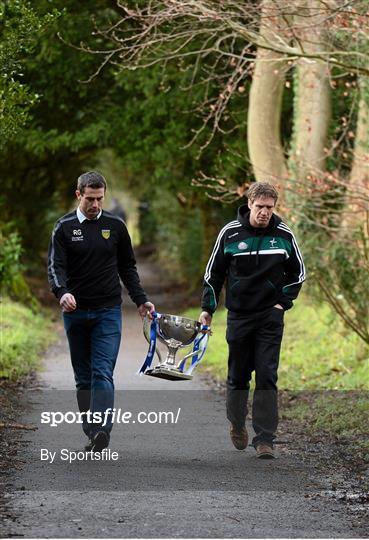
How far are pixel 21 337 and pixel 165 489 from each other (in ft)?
34.2

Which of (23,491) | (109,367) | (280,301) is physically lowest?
(23,491)

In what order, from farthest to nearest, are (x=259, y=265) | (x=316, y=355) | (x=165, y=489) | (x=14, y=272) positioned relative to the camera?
(x=14, y=272) < (x=316, y=355) < (x=259, y=265) < (x=165, y=489)

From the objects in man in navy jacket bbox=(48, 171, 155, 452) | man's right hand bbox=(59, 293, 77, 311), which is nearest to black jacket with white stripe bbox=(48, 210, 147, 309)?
man in navy jacket bbox=(48, 171, 155, 452)

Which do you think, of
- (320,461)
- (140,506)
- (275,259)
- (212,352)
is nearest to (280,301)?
(275,259)

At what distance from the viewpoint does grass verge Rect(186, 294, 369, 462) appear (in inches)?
424

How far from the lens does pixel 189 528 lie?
6477mm

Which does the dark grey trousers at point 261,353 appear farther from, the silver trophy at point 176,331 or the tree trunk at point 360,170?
the tree trunk at point 360,170

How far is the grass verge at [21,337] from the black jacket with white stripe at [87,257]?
5.16 m

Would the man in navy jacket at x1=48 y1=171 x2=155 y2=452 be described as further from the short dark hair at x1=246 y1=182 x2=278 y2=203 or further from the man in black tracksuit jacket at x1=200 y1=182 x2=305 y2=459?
the short dark hair at x1=246 y1=182 x2=278 y2=203

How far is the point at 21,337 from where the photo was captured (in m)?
17.8

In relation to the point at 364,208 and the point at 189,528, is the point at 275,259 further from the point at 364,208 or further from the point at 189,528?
the point at 364,208

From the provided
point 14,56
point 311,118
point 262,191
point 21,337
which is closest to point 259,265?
point 262,191

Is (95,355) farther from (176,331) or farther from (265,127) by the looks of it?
(265,127)

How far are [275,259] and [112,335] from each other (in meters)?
1.41
